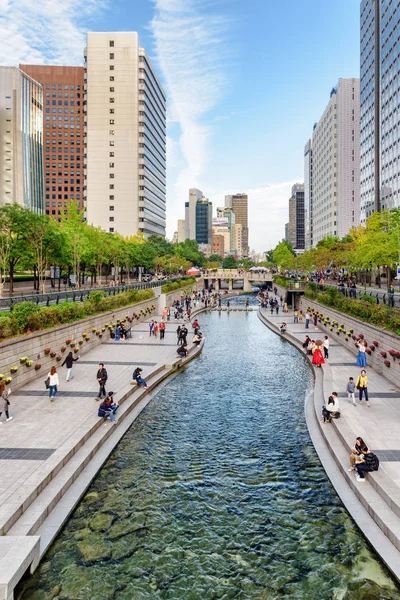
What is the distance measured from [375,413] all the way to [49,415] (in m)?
13.1

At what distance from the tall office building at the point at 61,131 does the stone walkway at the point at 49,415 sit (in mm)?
156526

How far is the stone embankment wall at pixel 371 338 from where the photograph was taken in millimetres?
24344

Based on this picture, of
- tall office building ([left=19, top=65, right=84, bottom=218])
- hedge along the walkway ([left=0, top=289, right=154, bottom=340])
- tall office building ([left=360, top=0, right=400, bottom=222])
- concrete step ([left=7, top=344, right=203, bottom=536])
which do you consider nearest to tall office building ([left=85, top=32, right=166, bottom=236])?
tall office building ([left=19, top=65, right=84, bottom=218])

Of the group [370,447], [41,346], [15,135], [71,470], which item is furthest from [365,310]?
[15,135]

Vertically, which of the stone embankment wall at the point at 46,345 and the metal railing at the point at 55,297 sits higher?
the metal railing at the point at 55,297

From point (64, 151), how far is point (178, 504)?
183 metres

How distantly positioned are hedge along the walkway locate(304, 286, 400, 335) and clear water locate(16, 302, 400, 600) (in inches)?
392

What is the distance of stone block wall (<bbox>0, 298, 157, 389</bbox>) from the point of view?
22234 millimetres

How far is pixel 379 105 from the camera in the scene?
107m

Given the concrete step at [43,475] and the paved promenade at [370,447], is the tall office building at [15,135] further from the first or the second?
the concrete step at [43,475]

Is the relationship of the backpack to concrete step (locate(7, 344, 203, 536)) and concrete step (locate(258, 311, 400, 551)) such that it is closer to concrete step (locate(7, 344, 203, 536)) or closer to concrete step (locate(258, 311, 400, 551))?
concrete step (locate(258, 311, 400, 551))

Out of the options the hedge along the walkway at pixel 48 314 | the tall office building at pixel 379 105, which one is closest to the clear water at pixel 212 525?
the hedge along the walkway at pixel 48 314

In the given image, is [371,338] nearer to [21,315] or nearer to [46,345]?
[46,345]

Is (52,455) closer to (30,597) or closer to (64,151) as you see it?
(30,597)
